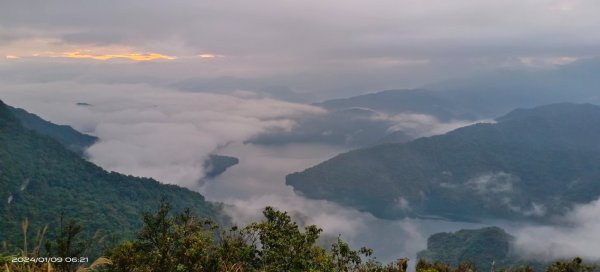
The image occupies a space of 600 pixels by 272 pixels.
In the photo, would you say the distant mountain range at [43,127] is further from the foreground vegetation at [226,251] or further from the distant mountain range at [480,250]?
the foreground vegetation at [226,251]

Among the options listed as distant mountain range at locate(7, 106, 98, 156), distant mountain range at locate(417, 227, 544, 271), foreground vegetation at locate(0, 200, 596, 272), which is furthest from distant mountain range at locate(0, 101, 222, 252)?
distant mountain range at locate(417, 227, 544, 271)

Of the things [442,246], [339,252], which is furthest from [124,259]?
[442,246]

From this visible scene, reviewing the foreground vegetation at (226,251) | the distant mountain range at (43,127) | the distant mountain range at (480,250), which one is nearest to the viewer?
the foreground vegetation at (226,251)

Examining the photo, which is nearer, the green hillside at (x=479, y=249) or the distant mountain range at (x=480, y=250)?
the distant mountain range at (x=480, y=250)

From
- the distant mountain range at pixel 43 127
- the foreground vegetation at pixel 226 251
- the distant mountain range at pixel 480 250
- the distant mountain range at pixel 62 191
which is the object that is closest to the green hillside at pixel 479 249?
the distant mountain range at pixel 480 250

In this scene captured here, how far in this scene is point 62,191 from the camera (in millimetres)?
92625

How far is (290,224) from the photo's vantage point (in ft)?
54.9

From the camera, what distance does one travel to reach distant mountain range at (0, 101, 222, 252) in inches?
3086

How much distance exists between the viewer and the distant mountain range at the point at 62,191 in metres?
78.4

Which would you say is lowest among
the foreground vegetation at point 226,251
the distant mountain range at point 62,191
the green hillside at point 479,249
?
the green hillside at point 479,249

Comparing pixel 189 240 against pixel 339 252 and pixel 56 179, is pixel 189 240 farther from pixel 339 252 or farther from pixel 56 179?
pixel 56 179

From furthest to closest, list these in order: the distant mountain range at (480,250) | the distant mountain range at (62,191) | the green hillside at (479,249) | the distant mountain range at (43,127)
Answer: the distant mountain range at (43,127), the green hillside at (479,249), the distant mountain range at (480,250), the distant mountain range at (62,191)

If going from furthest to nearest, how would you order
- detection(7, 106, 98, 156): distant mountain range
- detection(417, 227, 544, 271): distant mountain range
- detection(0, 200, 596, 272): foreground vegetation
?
detection(7, 106, 98, 156): distant mountain range
detection(417, 227, 544, 271): distant mountain range
detection(0, 200, 596, 272): foreground vegetation

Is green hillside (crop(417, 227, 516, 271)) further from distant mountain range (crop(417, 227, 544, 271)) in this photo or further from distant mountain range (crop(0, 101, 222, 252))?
distant mountain range (crop(0, 101, 222, 252))
